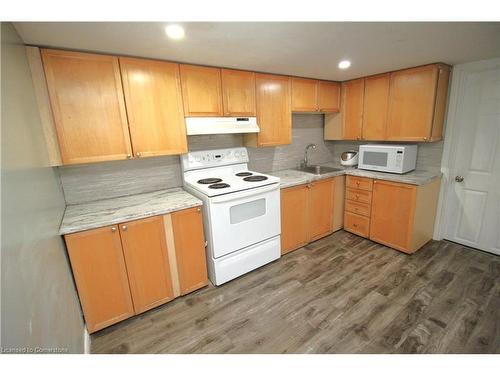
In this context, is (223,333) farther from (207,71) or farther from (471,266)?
(471,266)

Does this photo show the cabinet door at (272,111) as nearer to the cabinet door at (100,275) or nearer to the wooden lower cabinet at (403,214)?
A: the wooden lower cabinet at (403,214)

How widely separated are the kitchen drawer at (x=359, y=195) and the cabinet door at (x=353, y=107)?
76cm

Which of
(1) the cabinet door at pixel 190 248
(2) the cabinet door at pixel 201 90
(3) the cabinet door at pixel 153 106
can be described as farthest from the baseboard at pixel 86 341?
(2) the cabinet door at pixel 201 90

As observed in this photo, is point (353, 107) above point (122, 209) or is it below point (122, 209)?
above

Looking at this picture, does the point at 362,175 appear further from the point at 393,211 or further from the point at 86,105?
the point at 86,105

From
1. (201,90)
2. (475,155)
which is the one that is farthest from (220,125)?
(475,155)

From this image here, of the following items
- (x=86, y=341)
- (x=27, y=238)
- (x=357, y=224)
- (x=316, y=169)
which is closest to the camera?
(x=27, y=238)

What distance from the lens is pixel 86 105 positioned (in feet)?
5.77

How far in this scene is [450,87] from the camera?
8.55ft

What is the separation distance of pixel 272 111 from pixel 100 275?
2326 mm

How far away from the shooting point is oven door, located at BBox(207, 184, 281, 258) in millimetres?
2119

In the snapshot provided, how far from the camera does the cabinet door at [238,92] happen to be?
236cm

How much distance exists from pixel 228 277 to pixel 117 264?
1.01m
